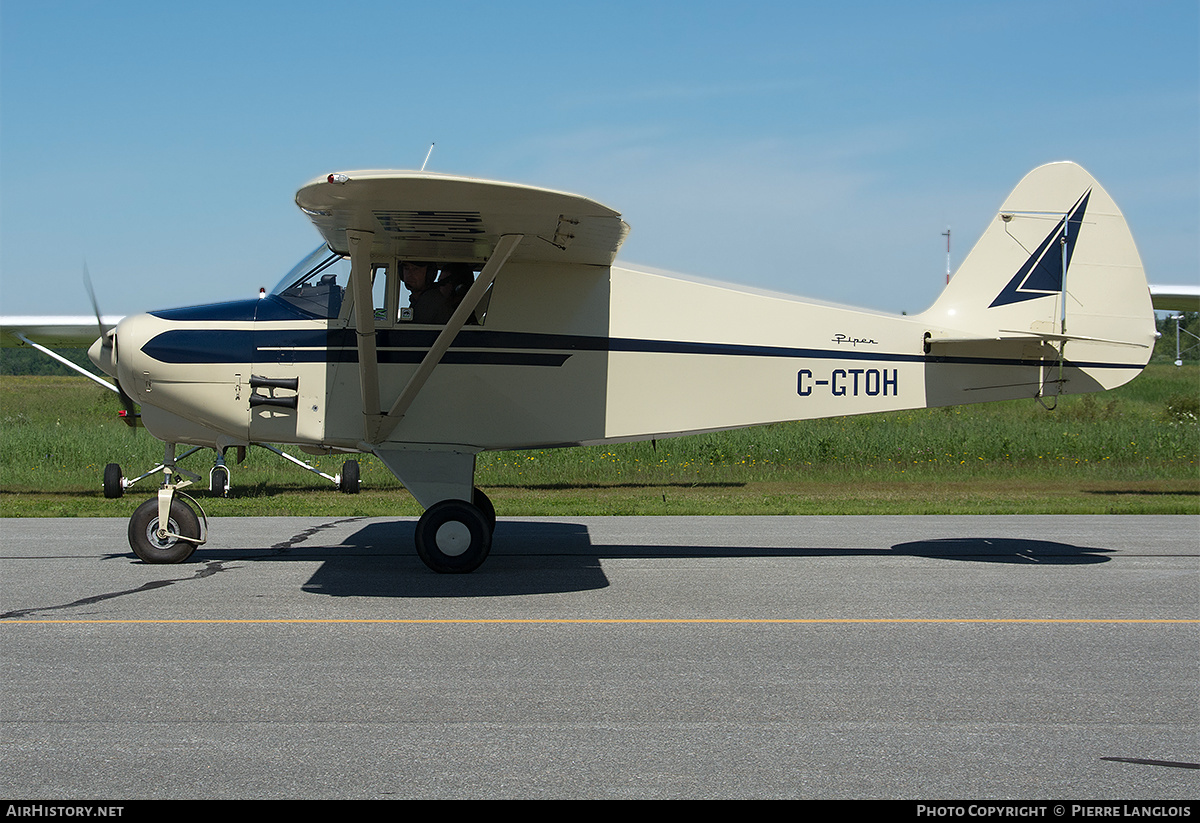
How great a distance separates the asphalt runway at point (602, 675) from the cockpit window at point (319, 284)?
7.45 ft

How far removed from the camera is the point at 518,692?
485 cm

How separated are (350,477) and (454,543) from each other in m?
7.31

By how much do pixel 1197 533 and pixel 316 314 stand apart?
31.9 feet

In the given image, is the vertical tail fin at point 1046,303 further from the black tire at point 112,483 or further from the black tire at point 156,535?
the black tire at point 112,483

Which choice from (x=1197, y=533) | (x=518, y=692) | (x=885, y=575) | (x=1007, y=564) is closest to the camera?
(x=518, y=692)

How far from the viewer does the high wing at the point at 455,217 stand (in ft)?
21.6

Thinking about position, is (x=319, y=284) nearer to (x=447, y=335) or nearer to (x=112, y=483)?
(x=447, y=335)

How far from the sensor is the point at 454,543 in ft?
26.6

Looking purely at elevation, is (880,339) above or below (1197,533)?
above

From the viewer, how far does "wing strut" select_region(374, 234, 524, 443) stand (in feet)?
24.9

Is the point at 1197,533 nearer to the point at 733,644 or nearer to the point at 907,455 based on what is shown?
the point at 733,644

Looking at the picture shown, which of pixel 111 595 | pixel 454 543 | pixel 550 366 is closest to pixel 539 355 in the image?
pixel 550 366

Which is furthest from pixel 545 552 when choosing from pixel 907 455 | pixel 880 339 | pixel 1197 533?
pixel 907 455
